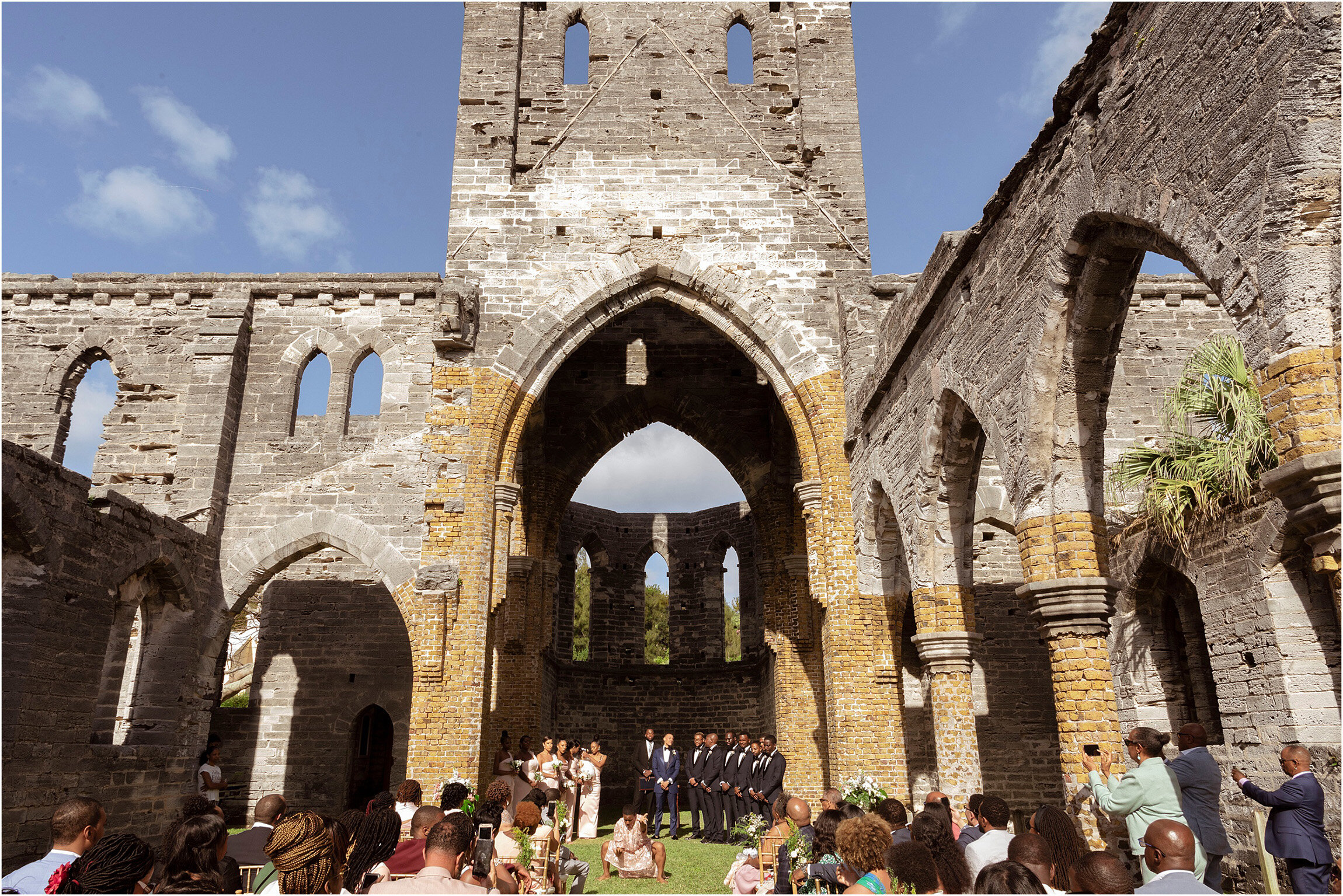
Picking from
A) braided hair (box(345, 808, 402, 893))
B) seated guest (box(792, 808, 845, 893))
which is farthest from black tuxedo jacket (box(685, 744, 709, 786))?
braided hair (box(345, 808, 402, 893))

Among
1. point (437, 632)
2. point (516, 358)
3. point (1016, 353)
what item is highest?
point (516, 358)

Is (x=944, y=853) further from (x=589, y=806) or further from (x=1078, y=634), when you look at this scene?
(x=589, y=806)

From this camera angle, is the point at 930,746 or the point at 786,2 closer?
the point at 930,746

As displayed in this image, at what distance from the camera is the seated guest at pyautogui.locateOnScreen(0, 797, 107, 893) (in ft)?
11.7

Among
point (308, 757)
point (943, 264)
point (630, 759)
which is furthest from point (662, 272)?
point (630, 759)

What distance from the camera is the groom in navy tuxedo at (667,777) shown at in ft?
44.1

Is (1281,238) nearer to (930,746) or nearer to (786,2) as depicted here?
(930,746)

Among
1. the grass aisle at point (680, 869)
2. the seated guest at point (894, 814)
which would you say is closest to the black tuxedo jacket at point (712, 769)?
the grass aisle at point (680, 869)

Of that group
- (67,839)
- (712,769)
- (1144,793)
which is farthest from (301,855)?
(712,769)

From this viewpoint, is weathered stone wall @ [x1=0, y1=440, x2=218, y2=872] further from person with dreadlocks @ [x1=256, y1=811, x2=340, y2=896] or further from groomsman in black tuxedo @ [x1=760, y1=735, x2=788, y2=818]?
groomsman in black tuxedo @ [x1=760, y1=735, x2=788, y2=818]

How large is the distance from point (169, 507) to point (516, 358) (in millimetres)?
5611

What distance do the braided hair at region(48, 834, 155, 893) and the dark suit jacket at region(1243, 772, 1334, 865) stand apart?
552 centimetres

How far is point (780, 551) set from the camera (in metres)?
16.8

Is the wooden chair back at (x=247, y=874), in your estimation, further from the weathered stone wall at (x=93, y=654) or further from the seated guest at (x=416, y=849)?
the weathered stone wall at (x=93, y=654)
